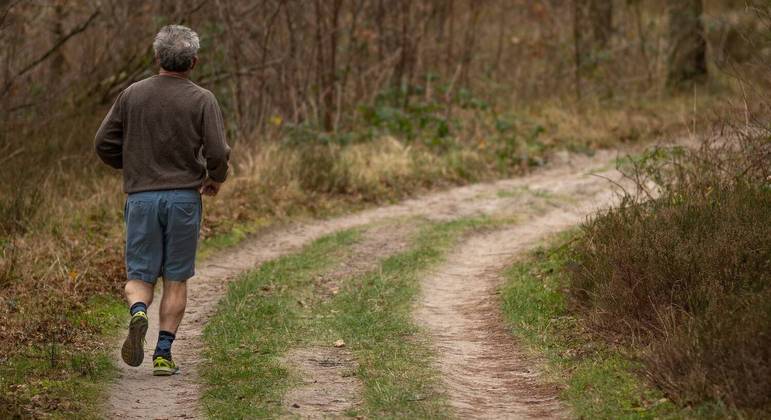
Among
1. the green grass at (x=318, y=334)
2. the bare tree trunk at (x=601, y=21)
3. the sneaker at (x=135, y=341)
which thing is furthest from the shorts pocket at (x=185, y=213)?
the bare tree trunk at (x=601, y=21)

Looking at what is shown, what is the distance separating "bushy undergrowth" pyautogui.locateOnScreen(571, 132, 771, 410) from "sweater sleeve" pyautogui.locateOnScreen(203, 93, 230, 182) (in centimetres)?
283

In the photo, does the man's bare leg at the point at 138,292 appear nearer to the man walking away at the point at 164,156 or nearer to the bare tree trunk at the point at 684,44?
the man walking away at the point at 164,156

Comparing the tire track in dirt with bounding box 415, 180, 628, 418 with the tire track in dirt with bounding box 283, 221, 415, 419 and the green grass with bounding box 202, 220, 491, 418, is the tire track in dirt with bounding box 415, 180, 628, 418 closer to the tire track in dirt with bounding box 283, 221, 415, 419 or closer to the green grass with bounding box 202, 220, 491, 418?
the green grass with bounding box 202, 220, 491, 418

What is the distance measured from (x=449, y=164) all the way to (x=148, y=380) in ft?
33.0

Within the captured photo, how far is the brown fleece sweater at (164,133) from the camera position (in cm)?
654

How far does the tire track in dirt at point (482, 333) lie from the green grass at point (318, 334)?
0.16m

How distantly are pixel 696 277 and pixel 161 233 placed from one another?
346 centimetres

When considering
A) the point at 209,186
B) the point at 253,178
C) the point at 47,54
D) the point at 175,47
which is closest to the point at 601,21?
the point at 253,178

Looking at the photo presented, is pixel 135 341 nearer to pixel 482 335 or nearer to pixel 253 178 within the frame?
pixel 482 335

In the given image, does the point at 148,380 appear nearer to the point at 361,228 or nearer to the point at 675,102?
the point at 361,228

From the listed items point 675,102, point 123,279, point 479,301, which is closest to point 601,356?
point 479,301

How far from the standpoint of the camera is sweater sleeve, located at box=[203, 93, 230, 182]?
21.6 ft

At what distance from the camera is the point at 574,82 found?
21000mm

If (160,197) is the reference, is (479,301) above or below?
below
